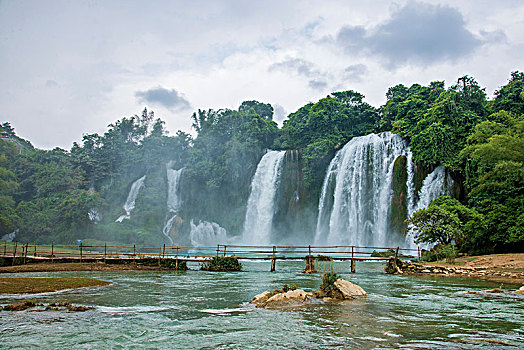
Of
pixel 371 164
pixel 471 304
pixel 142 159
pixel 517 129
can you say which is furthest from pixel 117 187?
pixel 471 304

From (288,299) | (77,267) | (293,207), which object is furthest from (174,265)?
(293,207)

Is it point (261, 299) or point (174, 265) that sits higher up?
point (261, 299)

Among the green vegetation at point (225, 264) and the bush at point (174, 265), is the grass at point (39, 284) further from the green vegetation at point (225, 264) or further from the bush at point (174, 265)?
the green vegetation at point (225, 264)

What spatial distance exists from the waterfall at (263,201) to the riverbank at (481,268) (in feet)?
73.0

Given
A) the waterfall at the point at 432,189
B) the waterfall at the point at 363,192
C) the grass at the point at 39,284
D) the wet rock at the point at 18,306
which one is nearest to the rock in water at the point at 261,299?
the wet rock at the point at 18,306

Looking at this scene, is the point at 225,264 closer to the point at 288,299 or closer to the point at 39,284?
the point at 39,284

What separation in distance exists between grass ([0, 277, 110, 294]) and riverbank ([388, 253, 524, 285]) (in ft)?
49.8

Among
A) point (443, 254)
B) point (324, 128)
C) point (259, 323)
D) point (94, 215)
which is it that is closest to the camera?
point (259, 323)

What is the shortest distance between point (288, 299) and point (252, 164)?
124ft

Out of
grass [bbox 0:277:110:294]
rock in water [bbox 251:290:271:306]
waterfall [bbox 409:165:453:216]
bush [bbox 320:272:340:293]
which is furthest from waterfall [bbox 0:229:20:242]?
bush [bbox 320:272:340:293]

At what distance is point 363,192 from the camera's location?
112 ft

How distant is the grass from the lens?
41.7 ft

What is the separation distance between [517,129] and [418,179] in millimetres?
7923

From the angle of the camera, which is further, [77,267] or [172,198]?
[172,198]
